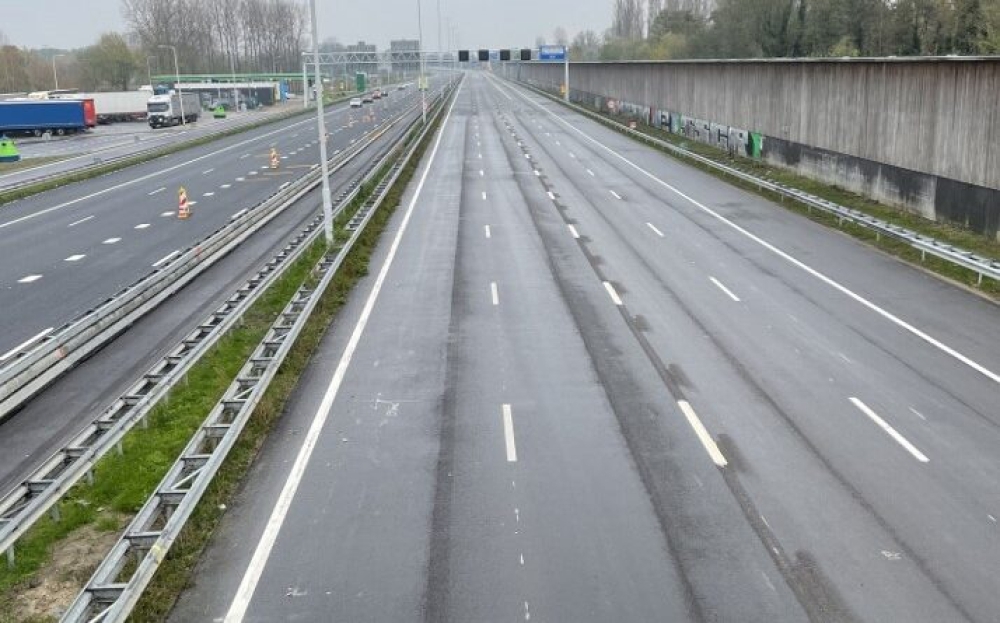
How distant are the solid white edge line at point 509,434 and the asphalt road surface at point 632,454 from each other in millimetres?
56

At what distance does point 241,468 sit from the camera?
43.7 ft

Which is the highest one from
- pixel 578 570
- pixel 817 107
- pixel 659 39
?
pixel 659 39

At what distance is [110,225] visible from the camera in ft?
119

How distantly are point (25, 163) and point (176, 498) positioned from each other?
59.5m

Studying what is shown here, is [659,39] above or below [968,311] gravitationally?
above

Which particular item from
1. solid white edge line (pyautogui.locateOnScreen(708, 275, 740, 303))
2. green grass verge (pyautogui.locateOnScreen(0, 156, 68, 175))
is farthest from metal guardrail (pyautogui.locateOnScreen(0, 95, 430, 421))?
green grass verge (pyautogui.locateOnScreen(0, 156, 68, 175))

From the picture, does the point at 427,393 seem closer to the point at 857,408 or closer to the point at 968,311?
the point at 857,408

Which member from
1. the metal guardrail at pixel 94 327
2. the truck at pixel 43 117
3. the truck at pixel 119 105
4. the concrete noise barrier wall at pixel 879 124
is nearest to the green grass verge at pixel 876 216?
the concrete noise barrier wall at pixel 879 124

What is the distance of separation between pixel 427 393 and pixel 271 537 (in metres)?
5.50

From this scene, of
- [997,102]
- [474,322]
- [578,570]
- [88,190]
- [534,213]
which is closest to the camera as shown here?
[578,570]

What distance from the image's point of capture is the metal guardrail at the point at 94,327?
16.2 metres

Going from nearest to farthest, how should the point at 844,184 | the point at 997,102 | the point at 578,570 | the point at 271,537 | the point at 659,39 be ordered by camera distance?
1. the point at 578,570
2. the point at 271,537
3. the point at 997,102
4. the point at 844,184
5. the point at 659,39

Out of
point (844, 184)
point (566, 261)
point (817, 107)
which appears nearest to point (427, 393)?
point (566, 261)

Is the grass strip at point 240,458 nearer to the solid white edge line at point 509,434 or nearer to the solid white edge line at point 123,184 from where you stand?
the solid white edge line at point 509,434
